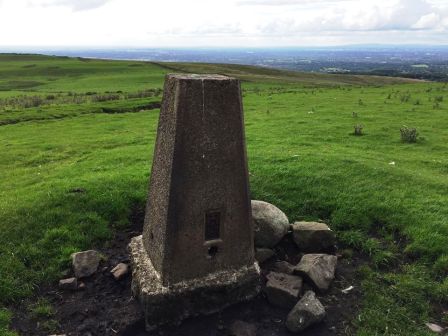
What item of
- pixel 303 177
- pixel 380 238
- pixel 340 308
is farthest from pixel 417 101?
pixel 340 308

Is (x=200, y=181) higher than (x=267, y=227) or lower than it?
higher

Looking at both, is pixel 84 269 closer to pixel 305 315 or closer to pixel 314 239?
pixel 305 315

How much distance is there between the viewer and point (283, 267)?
8180 mm

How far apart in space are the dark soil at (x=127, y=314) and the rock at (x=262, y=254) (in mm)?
295

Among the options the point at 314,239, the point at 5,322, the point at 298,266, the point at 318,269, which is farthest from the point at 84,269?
the point at 314,239

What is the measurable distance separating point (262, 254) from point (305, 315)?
1.95 m

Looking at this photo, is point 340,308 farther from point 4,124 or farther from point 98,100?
point 98,100

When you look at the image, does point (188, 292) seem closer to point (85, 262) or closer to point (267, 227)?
point (267, 227)

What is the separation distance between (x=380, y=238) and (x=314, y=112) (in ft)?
54.9

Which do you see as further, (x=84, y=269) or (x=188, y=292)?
(x=84, y=269)

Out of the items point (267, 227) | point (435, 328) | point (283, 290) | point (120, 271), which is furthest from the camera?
point (267, 227)

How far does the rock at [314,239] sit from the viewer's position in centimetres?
868

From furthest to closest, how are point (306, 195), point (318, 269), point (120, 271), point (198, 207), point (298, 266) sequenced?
1. point (306, 195)
2. point (120, 271)
3. point (298, 266)
4. point (318, 269)
5. point (198, 207)

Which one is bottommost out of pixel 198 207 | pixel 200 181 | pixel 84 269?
pixel 84 269
